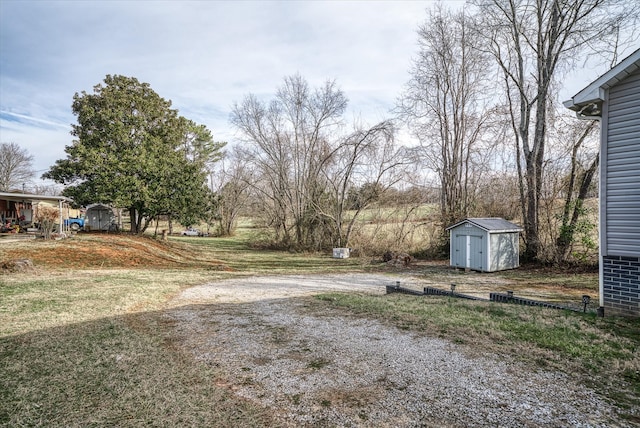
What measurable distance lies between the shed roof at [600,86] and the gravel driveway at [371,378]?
455 cm

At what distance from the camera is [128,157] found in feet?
52.1

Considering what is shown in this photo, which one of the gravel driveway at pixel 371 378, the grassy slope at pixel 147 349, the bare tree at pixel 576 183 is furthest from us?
the bare tree at pixel 576 183

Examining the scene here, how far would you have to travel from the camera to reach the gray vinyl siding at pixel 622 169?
16.7 ft

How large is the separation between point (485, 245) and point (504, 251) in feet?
3.00

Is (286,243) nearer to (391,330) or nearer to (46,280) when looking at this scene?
(46,280)

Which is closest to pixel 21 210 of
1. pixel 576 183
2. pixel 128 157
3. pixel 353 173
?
pixel 128 157

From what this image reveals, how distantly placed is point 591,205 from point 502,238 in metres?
2.98

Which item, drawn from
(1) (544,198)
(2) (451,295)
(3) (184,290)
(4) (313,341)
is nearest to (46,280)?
(3) (184,290)

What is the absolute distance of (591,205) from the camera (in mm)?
11414

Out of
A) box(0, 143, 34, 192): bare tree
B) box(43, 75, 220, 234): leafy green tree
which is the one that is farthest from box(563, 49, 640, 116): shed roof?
box(0, 143, 34, 192): bare tree

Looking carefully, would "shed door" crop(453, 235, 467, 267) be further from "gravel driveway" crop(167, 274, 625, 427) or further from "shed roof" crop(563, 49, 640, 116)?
"gravel driveway" crop(167, 274, 625, 427)

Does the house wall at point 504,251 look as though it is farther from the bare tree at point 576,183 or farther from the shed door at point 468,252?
the bare tree at point 576,183

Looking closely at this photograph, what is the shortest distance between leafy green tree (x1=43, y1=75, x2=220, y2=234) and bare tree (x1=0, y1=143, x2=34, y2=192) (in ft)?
87.3

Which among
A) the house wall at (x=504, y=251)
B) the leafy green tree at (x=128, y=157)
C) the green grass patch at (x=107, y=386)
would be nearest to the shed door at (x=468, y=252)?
the house wall at (x=504, y=251)
